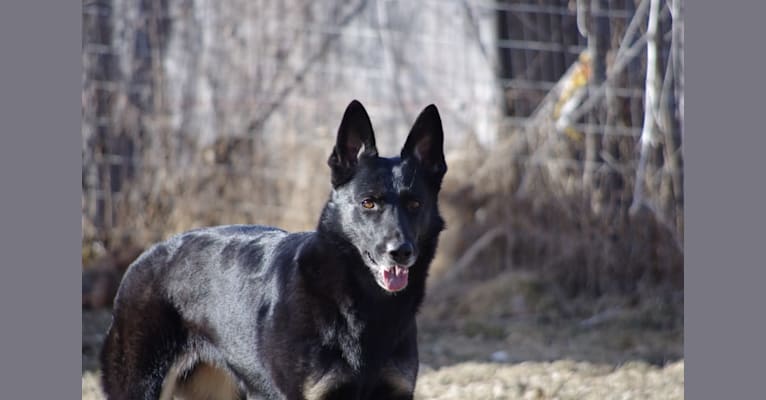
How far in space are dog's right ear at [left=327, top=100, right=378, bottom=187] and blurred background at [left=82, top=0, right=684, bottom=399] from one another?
9.89ft

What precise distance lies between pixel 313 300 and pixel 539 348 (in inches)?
125

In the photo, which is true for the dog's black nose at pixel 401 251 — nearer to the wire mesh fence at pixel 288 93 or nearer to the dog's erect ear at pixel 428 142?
the dog's erect ear at pixel 428 142

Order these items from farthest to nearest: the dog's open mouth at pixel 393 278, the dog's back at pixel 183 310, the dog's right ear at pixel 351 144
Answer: the dog's back at pixel 183 310, the dog's right ear at pixel 351 144, the dog's open mouth at pixel 393 278

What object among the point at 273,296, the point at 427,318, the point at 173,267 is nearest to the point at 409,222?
the point at 273,296

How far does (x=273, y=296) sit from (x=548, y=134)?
438 centimetres

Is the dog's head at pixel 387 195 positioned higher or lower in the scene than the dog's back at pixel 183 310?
higher

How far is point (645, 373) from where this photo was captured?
6.19 m

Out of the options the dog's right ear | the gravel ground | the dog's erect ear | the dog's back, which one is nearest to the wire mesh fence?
the gravel ground

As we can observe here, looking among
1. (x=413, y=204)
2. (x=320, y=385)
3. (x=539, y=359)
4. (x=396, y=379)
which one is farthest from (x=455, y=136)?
(x=320, y=385)

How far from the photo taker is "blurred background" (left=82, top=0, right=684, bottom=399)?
777 cm

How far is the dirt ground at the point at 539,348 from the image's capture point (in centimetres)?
580

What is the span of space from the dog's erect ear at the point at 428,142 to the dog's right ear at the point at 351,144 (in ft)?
0.52

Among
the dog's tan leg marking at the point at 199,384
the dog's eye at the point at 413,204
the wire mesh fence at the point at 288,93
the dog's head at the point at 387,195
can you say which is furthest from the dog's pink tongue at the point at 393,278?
the wire mesh fence at the point at 288,93

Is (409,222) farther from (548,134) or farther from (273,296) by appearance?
(548,134)
